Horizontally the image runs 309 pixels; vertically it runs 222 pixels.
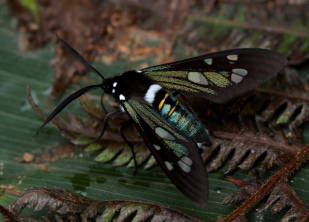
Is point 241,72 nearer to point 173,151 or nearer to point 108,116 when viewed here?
point 173,151

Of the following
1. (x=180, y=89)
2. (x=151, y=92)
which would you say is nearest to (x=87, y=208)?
(x=151, y=92)

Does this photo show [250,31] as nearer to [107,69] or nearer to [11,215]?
[107,69]

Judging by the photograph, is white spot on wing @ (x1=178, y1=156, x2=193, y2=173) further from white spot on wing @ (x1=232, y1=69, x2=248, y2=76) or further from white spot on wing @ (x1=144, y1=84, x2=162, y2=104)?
white spot on wing @ (x1=232, y1=69, x2=248, y2=76)

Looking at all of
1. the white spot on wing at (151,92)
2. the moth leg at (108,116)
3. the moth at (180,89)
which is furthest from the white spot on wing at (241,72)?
the moth leg at (108,116)

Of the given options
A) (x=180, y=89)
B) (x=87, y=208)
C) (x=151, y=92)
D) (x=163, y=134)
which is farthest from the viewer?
(x=180, y=89)

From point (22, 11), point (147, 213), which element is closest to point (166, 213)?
point (147, 213)

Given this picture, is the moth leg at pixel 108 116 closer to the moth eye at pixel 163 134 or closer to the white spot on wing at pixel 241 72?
the moth eye at pixel 163 134

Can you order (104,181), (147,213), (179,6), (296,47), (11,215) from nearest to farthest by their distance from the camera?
(11,215), (147,213), (104,181), (296,47), (179,6)
